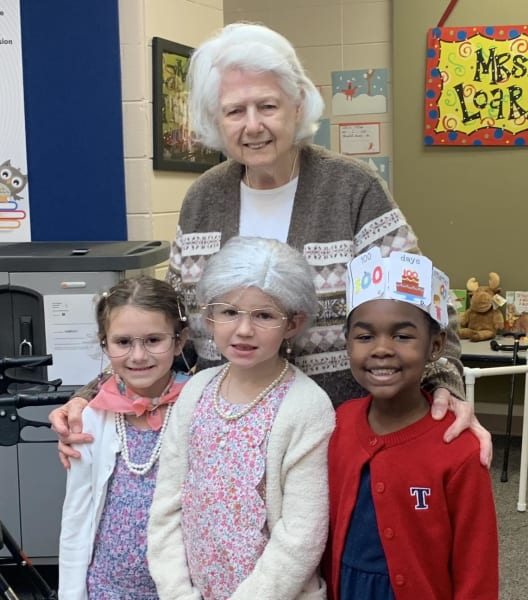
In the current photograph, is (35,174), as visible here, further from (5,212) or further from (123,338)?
(123,338)

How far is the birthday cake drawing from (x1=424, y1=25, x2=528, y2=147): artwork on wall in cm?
297

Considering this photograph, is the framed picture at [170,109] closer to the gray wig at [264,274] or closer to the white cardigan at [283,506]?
the gray wig at [264,274]

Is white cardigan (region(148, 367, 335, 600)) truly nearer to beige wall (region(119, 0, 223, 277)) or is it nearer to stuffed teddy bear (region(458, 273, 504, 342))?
beige wall (region(119, 0, 223, 277))

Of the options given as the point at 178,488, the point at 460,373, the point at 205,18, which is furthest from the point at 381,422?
the point at 205,18

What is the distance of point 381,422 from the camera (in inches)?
50.0

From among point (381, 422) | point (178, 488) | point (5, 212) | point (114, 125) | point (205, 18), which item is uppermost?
point (205, 18)

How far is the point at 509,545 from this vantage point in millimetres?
2975

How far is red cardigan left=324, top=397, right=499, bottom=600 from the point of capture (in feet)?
3.79

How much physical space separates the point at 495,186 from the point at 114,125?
7.32 ft

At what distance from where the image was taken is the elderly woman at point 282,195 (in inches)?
54.9

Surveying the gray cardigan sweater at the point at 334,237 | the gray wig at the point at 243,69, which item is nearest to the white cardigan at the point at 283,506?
the gray cardigan sweater at the point at 334,237

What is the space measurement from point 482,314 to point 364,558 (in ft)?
9.67

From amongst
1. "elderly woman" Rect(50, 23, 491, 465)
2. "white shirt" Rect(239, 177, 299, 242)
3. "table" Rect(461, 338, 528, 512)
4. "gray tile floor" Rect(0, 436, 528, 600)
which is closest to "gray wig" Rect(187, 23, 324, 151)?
"elderly woman" Rect(50, 23, 491, 465)

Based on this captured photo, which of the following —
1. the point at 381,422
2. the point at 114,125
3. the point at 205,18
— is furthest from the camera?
the point at 205,18
